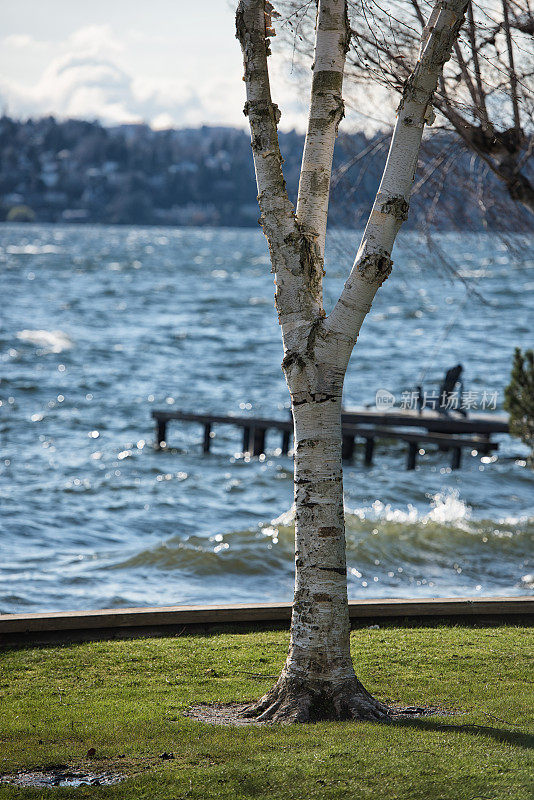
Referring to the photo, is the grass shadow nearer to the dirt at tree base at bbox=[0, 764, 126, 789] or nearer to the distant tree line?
the dirt at tree base at bbox=[0, 764, 126, 789]

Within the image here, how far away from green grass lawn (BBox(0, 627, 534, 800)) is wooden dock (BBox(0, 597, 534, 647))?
6.2 inches

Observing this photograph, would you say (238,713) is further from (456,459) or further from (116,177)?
(116,177)

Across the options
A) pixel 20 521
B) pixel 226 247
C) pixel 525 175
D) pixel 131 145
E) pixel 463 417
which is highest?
pixel 131 145

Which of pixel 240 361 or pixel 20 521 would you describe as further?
pixel 240 361

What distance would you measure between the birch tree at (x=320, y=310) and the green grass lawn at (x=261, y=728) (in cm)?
35

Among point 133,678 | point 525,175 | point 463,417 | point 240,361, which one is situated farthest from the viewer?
point 240,361

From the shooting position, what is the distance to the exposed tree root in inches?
213

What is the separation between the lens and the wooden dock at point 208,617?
728cm

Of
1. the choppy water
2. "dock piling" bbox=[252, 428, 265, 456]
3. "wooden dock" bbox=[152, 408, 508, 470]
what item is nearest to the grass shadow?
the choppy water

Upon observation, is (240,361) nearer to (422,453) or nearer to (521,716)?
(422,453)

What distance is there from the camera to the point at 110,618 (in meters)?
7.40

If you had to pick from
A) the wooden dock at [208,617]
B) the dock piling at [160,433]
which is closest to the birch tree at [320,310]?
the wooden dock at [208,617]

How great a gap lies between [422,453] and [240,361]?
1763 cm

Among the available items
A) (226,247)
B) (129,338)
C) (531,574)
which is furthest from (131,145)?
(531,574)
